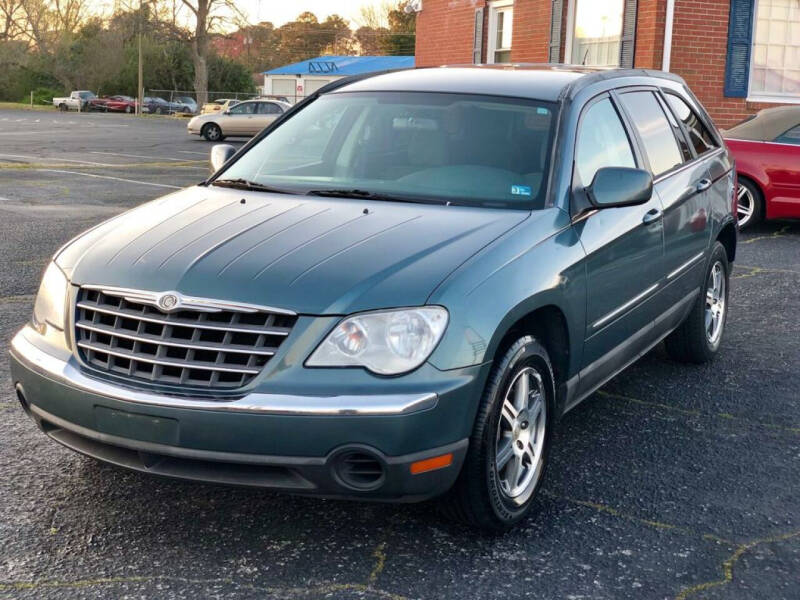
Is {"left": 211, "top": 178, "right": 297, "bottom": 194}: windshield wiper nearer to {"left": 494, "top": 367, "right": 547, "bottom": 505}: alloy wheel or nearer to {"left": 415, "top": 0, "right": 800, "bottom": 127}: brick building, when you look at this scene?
{"left": 494, "top": 367, "right": 547, "bottom": 505}: alloy wheel

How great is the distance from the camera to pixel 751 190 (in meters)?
11.5

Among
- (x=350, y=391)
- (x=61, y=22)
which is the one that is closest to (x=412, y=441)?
(x=350, y=391)

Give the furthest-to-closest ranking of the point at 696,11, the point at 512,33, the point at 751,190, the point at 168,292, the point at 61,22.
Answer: the point at 61,22 → the point at 512,33 → the point at 696,11 → the point at 751,190 → the point at 168,292

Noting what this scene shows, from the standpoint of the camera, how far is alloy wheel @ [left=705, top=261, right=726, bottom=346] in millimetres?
6328

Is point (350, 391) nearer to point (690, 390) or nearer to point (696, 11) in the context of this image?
point (690, 390)

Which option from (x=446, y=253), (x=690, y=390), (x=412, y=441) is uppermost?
(x=446, y=253)

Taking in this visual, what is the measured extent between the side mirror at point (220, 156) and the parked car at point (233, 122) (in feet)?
89.4

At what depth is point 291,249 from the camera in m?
3.75

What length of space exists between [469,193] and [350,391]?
1424mm

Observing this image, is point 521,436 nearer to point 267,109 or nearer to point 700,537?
point 700,537

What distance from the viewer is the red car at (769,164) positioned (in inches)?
442

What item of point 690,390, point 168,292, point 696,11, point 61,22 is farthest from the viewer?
point 61,22

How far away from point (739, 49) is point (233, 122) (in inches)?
719

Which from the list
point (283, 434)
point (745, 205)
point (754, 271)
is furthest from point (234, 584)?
point (745, 205)
